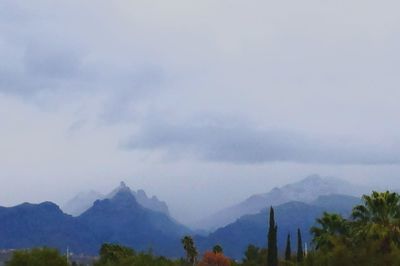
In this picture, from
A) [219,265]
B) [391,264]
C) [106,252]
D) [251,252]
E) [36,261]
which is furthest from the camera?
[251,252]

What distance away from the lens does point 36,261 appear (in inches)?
2660

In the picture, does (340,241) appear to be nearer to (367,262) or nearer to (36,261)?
(367,262)

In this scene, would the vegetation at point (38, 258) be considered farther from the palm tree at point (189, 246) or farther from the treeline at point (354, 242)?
the palm tree at point (189, 246)

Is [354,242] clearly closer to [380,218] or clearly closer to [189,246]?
[380,218]

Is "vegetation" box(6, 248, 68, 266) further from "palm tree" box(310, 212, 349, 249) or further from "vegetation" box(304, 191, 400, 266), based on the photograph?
"palm tree" box(310, 212, 349, 249)

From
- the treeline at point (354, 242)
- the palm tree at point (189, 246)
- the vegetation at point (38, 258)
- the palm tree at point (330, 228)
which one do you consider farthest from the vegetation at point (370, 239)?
the palm tree at point (189, 246)

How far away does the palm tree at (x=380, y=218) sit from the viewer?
5769 cm

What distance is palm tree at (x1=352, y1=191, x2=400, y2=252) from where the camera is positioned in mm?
57688

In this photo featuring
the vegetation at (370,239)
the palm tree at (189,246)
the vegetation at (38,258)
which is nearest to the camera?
the vegetation at (370,239)

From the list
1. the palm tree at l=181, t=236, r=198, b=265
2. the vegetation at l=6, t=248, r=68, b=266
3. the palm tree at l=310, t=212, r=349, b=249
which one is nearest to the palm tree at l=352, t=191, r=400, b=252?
the palm tree at l=310, t=212, r=349, b=249

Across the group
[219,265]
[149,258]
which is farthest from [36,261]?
[219,265]

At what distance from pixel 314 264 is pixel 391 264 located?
8.01 meters

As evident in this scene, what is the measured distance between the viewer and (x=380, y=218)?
5984cm

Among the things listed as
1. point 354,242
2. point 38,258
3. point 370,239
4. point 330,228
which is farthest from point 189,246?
point 370,239
